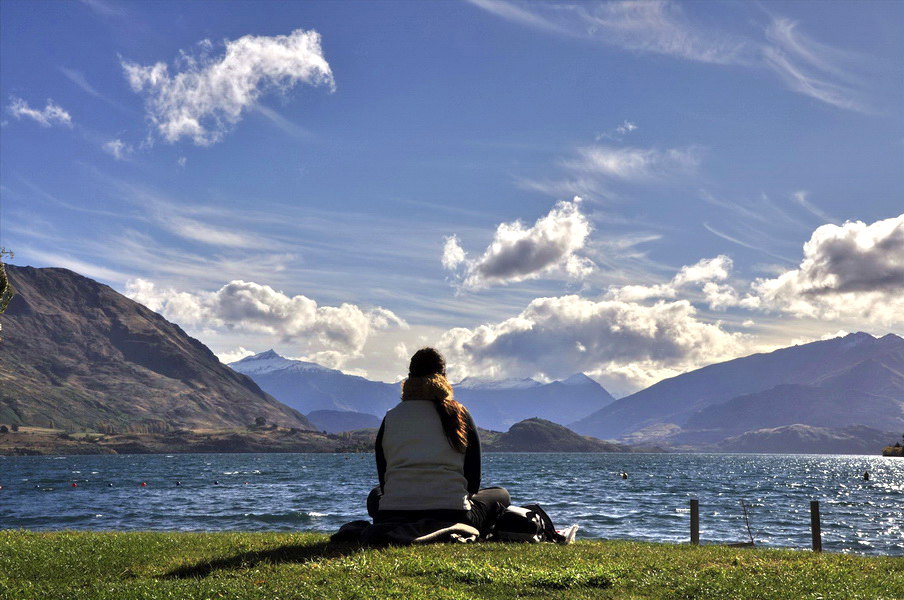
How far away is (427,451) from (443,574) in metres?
2.12

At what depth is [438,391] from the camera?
12641 millimetres

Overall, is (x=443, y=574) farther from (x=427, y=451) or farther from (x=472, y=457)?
(x=472, y=457)

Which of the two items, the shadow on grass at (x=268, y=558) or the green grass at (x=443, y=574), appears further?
the shadow on grass at (x=268, y=558)

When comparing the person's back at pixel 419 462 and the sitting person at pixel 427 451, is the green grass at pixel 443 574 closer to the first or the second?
the sitting person at pixel 427 451

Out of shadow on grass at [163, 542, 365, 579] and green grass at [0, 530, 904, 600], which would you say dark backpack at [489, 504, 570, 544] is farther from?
shadow on grass at [163, 542, 365, 579]

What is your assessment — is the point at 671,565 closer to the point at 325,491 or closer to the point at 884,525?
the point at 884,525

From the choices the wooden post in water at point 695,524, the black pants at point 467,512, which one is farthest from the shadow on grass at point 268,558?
the wooden post in water at point 695,524

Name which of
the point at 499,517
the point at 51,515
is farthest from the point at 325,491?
the point at 499,517

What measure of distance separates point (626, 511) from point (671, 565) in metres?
56.1

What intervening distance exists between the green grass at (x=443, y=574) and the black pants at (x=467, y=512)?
0.59 meters

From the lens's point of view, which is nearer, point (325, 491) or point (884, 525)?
point (884, 525)

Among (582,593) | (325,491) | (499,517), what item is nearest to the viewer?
(582,593)

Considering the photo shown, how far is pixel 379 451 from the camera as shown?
44.2ft

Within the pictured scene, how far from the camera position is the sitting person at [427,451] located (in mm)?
12664
